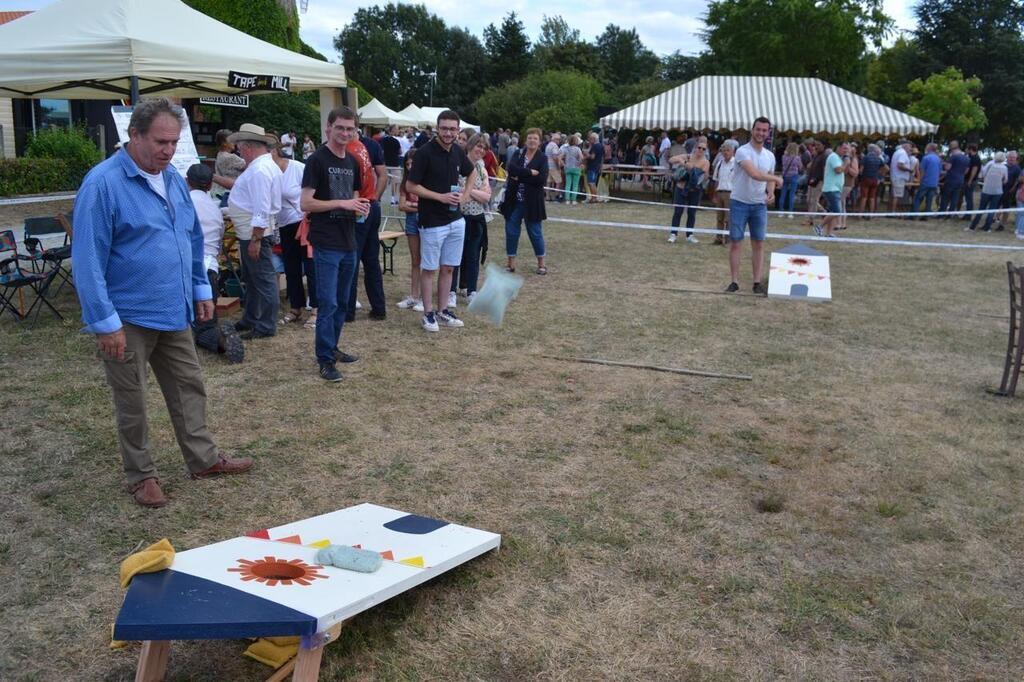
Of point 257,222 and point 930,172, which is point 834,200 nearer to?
point 930,172

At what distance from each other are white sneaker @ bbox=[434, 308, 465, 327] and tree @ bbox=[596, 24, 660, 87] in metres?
81.6

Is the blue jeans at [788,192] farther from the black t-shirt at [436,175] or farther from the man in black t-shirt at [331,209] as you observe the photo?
the man in black t-shirt at [331,209]

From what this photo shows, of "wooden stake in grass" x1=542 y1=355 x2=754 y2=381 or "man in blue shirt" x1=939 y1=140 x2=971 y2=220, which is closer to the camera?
"wooden stake in grass" x1=542 y1=355 x2=754 y2=381

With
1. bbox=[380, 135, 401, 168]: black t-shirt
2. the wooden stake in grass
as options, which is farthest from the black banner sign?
the wooden stake in grass

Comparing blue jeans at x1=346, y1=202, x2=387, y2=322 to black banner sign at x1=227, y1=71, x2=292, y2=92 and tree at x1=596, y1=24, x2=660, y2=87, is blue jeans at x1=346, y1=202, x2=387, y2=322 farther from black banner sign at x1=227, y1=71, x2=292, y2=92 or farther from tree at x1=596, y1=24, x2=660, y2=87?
tree at x1=596, y1=24, x2=660, y2=87

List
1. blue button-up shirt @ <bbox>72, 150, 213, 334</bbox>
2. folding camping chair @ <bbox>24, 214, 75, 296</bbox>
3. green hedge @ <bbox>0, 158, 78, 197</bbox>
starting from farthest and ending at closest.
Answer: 1. green hedge @ <bbox>0, 158, 78, 197</bbox>
2. folding camping chair @ <bbox>24, 214, 75, 296</bbox>
3. blue button-up shirt @ <bbox>72, 150, 213, 334</bbox>

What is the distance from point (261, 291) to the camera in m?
7.04

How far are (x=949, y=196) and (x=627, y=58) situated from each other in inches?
2909

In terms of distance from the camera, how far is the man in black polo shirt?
693 centimetres

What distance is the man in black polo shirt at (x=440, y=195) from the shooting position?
6930 mm

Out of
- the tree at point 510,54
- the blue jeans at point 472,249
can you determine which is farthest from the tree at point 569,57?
the blue jeans at point 472,249

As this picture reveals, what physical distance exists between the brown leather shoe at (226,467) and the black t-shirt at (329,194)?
6.17 ft

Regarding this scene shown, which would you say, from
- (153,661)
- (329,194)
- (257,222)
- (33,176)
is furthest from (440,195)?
(33,176)

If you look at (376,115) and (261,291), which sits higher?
(376,115)
